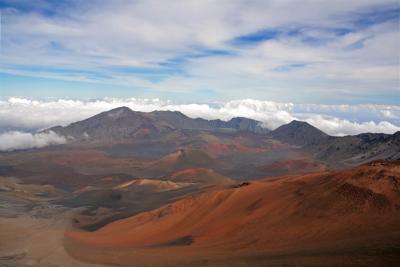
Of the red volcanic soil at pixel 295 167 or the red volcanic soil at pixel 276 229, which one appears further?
the red volcanic soil at pixel 295 167

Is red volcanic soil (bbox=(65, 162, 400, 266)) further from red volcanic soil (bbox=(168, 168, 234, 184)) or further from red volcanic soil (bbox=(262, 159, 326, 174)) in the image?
red volcanic soil (bbox=(262, 159, 326, 174))

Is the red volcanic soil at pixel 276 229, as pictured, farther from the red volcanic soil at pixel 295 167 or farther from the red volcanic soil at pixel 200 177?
the red volcanic soil at pixel 295 167

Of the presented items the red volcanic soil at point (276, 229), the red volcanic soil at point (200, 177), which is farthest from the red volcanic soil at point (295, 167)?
the red volcanic soil at point (276, 229)

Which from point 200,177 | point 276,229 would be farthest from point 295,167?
point 276,229

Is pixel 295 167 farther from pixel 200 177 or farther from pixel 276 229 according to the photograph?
pixel 276 229

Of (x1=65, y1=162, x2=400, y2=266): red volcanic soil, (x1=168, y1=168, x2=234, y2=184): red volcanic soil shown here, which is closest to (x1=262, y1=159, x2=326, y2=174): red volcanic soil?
(x1=168, y1=168, x2=234, y2=184): red volcanic soil

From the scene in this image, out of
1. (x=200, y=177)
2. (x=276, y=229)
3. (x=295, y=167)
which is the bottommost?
(x=200, y=177)
